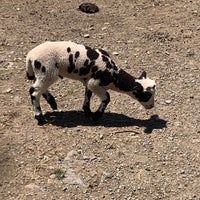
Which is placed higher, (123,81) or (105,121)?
(123,81)

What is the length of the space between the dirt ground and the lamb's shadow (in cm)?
2

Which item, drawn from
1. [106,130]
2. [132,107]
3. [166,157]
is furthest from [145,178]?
[132,107]

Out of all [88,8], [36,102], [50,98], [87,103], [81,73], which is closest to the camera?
[81,73]

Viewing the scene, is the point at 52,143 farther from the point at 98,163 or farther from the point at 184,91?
the point at 184,91

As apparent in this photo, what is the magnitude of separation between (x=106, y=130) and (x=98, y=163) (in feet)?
3.11

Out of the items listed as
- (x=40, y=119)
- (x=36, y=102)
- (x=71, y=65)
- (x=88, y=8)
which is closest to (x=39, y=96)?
(x=36, y=102)

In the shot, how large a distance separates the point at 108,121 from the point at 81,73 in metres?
1.22

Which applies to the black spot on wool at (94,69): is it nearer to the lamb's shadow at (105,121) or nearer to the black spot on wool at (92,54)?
the black spot on wool at (92,54)

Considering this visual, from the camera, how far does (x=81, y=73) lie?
33.1 feet

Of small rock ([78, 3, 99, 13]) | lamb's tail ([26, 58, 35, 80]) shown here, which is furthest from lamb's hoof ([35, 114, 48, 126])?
small rock ([78, 3, 99, 13])

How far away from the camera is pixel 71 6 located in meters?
15.3

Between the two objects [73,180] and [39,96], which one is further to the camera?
[39,96]

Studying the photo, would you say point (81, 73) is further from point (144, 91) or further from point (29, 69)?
point (144, 91)

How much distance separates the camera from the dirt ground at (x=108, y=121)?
921 cm
